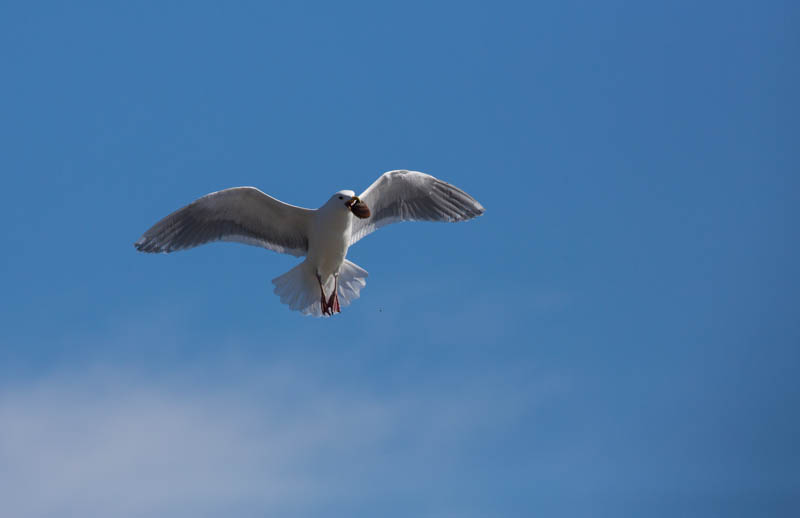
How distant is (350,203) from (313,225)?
2.10 ft

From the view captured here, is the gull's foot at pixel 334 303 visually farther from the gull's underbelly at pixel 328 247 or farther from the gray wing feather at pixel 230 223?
the gray wing feather at pixel 230 223

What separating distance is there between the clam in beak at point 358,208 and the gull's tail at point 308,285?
1175 millimetres

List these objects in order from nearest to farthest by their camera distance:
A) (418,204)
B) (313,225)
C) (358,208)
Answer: (358,208) < (313,225) < (418,204)

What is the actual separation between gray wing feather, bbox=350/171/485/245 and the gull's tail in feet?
1.44

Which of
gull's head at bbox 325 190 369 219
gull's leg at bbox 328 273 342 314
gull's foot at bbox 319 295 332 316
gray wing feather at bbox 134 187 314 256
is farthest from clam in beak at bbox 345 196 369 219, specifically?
gull's foot at bbox 319 295 332 316

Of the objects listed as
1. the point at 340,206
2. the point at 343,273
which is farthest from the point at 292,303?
the point at 340,206

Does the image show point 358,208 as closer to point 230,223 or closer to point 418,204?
point 418,204

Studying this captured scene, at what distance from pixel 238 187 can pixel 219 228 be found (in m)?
0.72

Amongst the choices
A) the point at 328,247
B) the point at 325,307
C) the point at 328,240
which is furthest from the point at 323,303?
the point at 328,240

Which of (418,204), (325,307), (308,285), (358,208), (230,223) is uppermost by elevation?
(418,204)

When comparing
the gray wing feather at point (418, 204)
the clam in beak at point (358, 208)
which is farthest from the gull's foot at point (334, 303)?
the clam in beak at point (358, 208)

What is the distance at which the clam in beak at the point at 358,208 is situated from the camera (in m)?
12.8

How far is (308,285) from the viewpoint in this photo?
13773mm

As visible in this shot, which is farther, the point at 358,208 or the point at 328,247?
the point at 328,247
